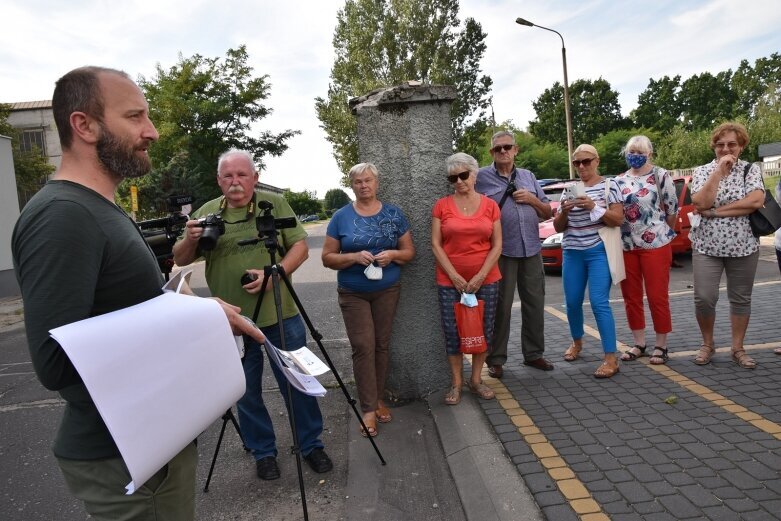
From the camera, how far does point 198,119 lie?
1446 inches

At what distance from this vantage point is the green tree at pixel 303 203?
9070 cm

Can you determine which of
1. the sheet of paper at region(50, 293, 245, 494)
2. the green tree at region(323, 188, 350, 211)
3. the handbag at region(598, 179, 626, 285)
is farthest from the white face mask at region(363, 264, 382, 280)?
the green tree at region(323, 188, 350, 211)

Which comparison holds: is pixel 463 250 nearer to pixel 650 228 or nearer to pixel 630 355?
pixel 650 228

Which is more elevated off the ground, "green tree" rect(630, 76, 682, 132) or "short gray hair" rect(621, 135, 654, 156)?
"green tree" rect(630, 76, 682, 132)

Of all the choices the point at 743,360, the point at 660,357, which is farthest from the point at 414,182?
the point at 743,360

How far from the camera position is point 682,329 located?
610cm

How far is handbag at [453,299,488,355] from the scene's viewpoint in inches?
165

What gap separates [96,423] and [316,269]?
591 inches

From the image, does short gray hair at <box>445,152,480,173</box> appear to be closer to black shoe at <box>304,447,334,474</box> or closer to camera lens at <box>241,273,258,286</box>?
camera lens at <box>241,273,258,286</box>

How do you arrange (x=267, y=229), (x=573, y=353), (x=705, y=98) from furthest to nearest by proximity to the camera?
1. (x=705, y=98)
2. (x=573, y=353)
3. (x=267, y=229)

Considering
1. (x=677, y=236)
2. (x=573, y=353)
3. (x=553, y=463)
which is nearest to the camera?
(x=553, y=463)

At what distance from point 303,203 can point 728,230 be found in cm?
9255

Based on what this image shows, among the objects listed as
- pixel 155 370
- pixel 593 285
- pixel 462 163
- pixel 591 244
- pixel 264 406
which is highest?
pixel 462 163

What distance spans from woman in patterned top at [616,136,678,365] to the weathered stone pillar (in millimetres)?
1733
